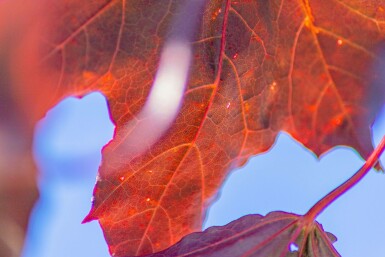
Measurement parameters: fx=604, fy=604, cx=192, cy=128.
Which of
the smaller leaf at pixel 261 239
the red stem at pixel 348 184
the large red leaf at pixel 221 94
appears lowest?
the smaller leaf at pixel 261 239

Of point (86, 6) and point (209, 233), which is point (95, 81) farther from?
point (209, 233)

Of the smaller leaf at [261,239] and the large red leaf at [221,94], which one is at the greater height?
the large red leaf at [221,94]

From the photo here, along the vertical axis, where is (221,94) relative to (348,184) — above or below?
above
